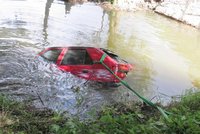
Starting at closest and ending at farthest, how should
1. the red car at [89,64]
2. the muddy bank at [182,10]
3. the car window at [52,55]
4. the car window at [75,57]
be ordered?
the red car at [89,64], the car window at [75,57], the car window at [52,55], the muddy bank at [182,10]

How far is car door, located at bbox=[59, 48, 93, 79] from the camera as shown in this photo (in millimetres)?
10047

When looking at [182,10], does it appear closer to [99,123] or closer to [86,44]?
[86,44]

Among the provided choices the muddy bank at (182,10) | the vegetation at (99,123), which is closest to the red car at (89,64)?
the vegetation at (99,123)

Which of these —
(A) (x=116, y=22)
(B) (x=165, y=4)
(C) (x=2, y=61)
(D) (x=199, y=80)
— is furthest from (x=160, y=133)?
(B) (x=165, y=4)

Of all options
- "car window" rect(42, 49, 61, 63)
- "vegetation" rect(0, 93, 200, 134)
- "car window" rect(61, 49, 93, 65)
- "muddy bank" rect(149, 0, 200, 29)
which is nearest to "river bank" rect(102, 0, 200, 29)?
"muddy bank" rect(149, 0, 200, 29)

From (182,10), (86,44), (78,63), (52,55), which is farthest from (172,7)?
(78,63)

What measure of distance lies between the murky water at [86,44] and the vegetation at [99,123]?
6.15 ft

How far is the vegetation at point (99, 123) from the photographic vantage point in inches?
171

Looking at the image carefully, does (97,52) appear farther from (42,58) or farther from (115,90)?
A: (42,58)

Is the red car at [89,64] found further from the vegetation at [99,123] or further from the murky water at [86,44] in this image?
the vegetation at [99,123]

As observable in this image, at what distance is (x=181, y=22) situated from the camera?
1103 inches

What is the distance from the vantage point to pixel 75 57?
10.3 metres

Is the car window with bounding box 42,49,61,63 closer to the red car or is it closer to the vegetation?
the red car

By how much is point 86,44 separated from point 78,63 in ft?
21.1
